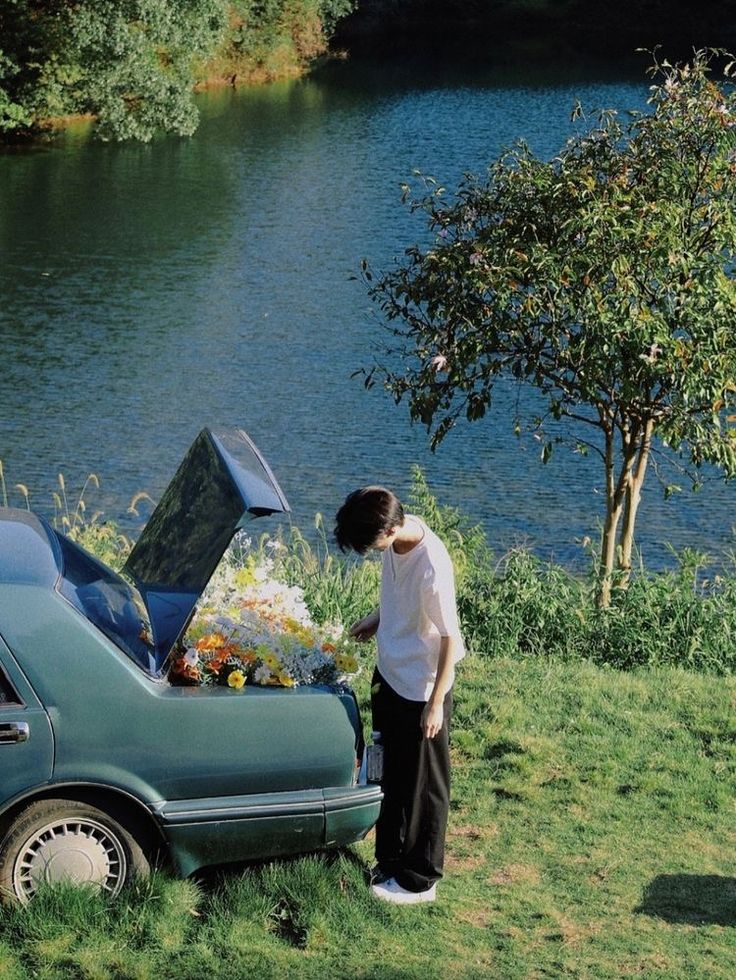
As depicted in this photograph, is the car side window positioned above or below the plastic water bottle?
above

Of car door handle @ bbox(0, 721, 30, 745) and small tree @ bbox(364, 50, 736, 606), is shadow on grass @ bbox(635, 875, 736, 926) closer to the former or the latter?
car door handle @ bbox(0, 721, 30, 745)

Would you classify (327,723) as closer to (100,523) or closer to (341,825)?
(341,825)

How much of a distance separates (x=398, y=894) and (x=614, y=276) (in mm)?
5421

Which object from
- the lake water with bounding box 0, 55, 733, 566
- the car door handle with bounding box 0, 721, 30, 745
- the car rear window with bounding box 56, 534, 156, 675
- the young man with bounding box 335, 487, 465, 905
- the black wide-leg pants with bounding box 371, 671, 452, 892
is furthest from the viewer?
the lake water with bounding box 0, 55, 733, 566

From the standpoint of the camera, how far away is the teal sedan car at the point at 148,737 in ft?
16.4

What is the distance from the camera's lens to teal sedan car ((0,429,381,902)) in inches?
196

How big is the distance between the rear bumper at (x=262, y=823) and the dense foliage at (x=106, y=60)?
101ft

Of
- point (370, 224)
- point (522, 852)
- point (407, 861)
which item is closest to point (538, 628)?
point (522, 852)

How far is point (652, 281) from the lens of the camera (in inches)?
395

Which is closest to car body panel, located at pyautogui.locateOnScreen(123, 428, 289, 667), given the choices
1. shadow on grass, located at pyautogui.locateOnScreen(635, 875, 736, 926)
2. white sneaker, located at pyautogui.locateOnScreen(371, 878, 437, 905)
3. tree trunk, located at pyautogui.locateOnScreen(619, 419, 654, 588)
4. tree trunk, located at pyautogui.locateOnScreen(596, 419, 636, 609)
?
white sneaker, located at pyautogui.locateOnScreen(371, 878, 437, 905)

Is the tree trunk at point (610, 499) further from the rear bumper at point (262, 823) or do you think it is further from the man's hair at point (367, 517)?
the man's hair at point (367, 517)

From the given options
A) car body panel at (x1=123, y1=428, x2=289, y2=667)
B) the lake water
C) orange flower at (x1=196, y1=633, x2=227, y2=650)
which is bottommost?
the lake water

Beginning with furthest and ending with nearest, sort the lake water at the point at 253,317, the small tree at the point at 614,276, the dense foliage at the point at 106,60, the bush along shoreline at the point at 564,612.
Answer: the dense foliage at the point at 106,60 < the lake water at the point at 253,317 < the small tree at the point at 614,276 < the bush along shoreline at the point at 564,612

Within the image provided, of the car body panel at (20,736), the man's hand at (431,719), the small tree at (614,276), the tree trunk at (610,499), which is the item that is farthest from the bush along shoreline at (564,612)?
the car body panel at (20,736)
